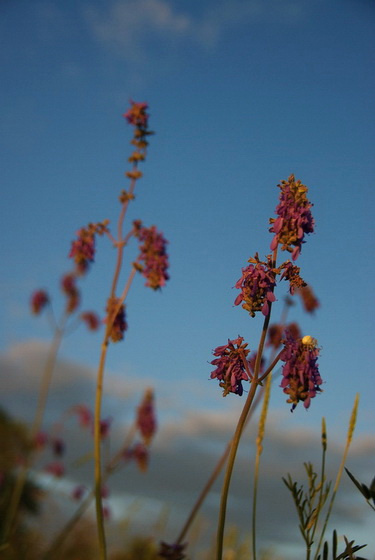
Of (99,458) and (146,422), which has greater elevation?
(146,422)

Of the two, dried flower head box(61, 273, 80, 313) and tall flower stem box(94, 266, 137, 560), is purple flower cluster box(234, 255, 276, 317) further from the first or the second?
dried flower head box(61, 273, 80, 313)

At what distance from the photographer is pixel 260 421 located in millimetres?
3213

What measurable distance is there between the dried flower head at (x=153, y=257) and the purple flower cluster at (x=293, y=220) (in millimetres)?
2443

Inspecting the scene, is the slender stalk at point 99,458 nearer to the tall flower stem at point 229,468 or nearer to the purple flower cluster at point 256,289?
the tall flower stem at point 229,468

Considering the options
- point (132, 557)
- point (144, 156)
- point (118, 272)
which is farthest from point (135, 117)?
point (132, 557)

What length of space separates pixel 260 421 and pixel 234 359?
865 millimetres

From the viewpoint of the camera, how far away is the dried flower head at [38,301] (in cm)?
927

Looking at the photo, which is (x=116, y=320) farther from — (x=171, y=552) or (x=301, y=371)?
(x=301, y=371)

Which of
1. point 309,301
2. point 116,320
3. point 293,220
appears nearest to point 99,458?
point 116,320

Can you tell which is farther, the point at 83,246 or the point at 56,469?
the point at 56,469

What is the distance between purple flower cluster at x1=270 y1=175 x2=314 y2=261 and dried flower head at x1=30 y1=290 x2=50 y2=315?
23.8 ft

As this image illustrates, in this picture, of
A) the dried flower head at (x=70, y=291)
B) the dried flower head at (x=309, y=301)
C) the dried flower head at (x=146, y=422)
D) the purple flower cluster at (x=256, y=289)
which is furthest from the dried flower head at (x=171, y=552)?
the dried flower head at (x=70, y=291)

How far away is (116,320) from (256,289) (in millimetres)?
2472

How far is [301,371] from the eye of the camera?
2.41m
